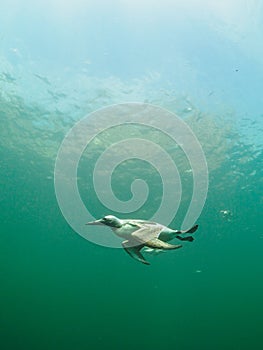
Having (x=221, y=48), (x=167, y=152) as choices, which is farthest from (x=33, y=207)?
(x=221, y=48)

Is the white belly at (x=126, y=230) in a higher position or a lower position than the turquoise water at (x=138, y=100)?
lower

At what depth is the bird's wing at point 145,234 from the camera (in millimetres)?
2109

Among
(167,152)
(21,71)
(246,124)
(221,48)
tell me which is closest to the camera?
(221,48)

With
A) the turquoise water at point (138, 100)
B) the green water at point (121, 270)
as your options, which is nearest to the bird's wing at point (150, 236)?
the turquoise water at point (138, 100)

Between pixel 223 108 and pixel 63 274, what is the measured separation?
2130 inches

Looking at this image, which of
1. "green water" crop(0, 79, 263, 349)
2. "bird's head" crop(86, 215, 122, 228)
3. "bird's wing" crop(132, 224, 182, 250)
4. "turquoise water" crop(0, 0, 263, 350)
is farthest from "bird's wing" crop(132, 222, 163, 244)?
"green water" crop(0, 79, 263, 349)

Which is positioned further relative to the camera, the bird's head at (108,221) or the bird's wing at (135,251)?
the bird's wing at (135,251)

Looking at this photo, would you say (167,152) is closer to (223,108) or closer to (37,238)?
(223,108)

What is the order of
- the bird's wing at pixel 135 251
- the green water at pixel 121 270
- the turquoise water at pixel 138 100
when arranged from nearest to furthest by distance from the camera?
the bird's wing at pixel 135 251, the turquoise water at pixel 138 100, the green water at pixel 121 270

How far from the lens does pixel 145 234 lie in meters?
2.11

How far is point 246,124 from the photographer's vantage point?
15.2 m

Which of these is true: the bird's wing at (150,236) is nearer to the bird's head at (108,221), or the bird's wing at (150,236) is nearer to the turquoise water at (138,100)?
the bird's head at (108,221)

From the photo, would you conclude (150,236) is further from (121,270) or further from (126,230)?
(121,270)

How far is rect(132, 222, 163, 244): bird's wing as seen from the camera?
2.11 meters
